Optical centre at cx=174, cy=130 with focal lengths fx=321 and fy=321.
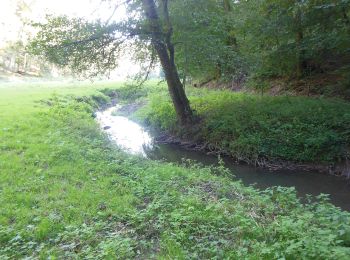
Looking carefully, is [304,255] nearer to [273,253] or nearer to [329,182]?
[273,253]

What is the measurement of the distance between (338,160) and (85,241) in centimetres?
842

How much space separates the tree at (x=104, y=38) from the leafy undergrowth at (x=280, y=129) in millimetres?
3367

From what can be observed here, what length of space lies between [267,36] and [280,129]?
468 cm

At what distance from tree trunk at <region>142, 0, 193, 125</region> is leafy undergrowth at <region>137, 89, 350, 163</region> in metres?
0.85

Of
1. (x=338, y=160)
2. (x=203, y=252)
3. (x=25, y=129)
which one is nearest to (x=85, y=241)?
(x=203, y=252)

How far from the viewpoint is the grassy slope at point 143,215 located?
472 cm

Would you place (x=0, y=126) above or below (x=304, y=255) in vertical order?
below

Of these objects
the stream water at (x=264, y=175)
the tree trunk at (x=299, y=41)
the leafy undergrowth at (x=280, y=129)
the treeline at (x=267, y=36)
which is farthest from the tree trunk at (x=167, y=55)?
the tree trunk at (x=299, y=41)

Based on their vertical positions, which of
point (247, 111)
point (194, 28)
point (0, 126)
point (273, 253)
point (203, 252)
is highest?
point (194, 28)

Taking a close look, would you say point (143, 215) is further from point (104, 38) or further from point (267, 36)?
point (267, 36)

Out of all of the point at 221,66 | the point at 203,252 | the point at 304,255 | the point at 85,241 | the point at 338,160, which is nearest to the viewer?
the point at 304,255

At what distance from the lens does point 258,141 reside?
11680 mm

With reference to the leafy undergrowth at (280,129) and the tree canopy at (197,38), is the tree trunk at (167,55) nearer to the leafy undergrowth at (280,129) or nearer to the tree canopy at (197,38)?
the tree canopy at (197,38)

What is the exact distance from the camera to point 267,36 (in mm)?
14086
